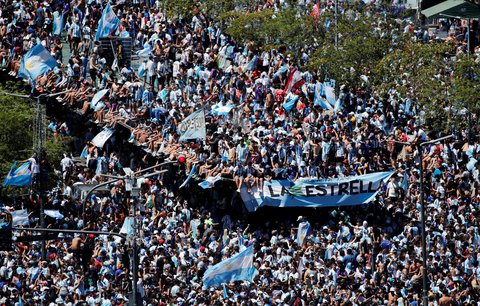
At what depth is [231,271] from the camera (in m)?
34.4

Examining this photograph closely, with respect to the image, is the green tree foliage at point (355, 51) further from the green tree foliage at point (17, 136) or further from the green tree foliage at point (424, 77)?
the green tree foliage at point (17, 136)

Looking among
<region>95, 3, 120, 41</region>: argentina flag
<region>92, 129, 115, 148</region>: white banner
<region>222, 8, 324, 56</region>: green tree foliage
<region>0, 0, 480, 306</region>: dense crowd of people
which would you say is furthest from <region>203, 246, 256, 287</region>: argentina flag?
<region>95, 3, 120, 41</region>: argentina flag

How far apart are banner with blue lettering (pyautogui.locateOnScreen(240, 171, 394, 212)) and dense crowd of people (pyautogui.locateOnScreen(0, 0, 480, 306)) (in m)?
0.41

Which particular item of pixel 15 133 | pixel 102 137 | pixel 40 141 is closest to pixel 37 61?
pixel 15 133

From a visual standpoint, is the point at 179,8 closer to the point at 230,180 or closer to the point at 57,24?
the point at 57,24

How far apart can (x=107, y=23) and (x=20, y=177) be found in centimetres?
1030

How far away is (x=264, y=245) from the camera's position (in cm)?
4066

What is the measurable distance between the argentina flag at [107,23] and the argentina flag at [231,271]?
21.6 meters

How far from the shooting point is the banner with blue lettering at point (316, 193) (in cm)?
4272

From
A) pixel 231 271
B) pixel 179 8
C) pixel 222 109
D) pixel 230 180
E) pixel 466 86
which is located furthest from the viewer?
pixel 179 8

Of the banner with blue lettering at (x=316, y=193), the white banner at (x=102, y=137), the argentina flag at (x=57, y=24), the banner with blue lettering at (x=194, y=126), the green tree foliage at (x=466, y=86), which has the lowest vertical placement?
the banner with blue lettering at (x=316, y=193)

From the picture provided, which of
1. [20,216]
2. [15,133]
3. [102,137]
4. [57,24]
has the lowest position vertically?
[20,216]

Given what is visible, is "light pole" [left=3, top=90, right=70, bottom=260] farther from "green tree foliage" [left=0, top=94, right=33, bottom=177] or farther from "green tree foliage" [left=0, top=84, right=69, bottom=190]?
"green tree foliage" [left=0, top=94, right=33, bottom=177]

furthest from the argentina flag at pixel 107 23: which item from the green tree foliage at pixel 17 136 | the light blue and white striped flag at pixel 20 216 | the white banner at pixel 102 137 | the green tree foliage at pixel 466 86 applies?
the green tree foliage at pixel 466 86
